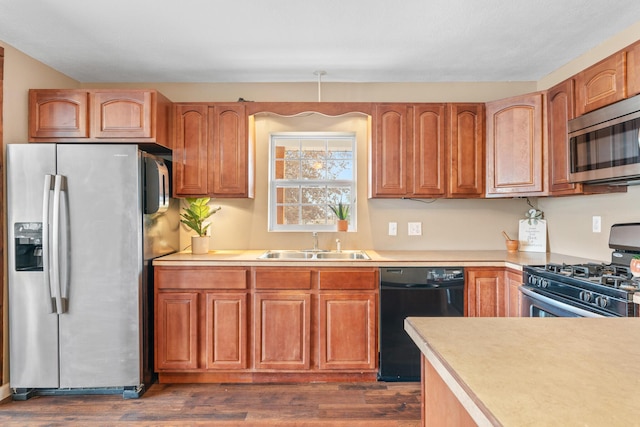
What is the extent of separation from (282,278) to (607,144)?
2174mm

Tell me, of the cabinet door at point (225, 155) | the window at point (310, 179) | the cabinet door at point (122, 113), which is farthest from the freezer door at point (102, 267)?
the window at point (310, 179)

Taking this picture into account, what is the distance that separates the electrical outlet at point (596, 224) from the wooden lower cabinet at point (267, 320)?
1610 mm

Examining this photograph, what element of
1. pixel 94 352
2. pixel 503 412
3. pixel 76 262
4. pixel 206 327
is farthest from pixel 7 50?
pixel 503 412

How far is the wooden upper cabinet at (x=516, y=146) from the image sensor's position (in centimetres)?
288

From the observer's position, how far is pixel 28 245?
2.60 metres

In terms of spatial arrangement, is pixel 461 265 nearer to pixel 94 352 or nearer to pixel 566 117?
pixel 566 117

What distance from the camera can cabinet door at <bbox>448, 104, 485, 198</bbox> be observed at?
10.3ft

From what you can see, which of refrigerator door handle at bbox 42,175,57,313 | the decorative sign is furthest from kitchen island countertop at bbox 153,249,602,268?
refrigerator door handle at bbox 42,175,57,313

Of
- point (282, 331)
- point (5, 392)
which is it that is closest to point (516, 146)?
point (282, 331)

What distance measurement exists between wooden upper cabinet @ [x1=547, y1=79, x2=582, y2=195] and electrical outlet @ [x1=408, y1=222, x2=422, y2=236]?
42.1 inches

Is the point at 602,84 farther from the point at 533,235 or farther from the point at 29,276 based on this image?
the point at 29,276

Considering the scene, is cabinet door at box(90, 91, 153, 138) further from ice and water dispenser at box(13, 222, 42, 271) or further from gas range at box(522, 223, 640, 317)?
gas range at box(522, 223, 640, 317)

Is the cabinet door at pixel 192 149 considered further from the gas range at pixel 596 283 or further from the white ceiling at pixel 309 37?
the gas range at pixel 596 283

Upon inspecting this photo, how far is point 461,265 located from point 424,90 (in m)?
1.61
